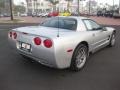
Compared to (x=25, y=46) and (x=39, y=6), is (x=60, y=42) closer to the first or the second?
(x=25, y=46)

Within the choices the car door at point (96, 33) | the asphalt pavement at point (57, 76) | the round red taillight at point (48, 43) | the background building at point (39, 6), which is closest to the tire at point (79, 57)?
the asphalt pavement at point (57, 76)

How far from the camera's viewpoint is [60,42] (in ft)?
13.4

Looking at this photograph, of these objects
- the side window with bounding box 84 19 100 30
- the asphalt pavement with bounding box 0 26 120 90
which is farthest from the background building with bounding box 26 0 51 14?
the asphalt pavement with bounding box 0 26 120 90

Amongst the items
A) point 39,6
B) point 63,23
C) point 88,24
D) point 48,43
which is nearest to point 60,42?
point 48,43

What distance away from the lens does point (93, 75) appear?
461 centimetres

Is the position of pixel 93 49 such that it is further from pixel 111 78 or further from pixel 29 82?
pixel 29 82

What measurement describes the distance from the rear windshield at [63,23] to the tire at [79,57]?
0.62 metres

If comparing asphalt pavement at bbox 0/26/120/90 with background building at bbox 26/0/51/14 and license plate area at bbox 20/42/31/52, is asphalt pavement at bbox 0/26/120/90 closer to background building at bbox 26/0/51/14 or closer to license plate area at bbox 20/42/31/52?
license plate area at bbox 20/42/31/52

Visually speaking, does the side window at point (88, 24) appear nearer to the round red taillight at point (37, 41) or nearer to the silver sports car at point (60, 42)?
the silver sports car at point (60, 42)

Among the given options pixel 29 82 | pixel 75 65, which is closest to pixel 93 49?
pixel 75 65

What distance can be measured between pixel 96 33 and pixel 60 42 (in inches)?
79.2

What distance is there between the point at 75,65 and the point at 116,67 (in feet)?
4.17

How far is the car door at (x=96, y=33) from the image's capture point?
18.2 feet

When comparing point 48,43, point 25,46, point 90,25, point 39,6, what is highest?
point 39,6
